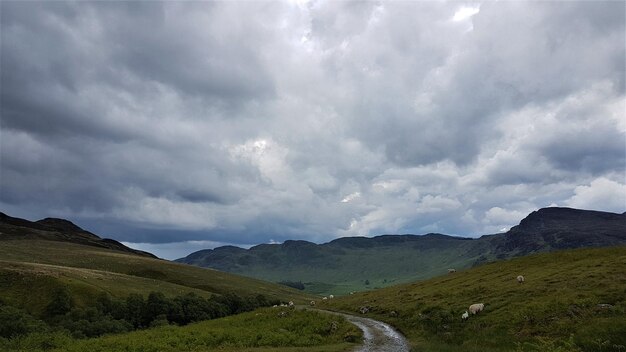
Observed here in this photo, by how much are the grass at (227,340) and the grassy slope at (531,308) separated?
8.93 m

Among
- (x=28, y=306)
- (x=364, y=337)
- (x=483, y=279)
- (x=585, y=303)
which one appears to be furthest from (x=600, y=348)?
(x=28, y=306)

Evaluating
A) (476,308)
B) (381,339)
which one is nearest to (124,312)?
(381,339)

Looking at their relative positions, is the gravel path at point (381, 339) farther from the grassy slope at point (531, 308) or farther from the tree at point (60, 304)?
the tree at point (60, 304)

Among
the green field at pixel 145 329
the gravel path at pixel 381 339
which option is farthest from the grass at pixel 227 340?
the gravel path at pixel 381 339

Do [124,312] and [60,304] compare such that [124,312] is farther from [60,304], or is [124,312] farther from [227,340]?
[227,340]

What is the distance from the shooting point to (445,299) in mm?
63344

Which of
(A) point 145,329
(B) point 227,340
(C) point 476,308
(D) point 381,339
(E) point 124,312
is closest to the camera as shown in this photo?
(D) point 381,339

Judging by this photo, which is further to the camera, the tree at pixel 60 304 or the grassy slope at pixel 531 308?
the tree at pixel 60 304

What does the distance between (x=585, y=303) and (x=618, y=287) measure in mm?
6972

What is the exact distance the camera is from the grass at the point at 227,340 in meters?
41.1

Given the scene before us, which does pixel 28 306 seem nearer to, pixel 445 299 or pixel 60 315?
pixel 60 315

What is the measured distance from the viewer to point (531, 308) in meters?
45.2

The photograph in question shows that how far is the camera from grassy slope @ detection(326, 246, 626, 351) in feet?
120

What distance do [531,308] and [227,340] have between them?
3286cm
